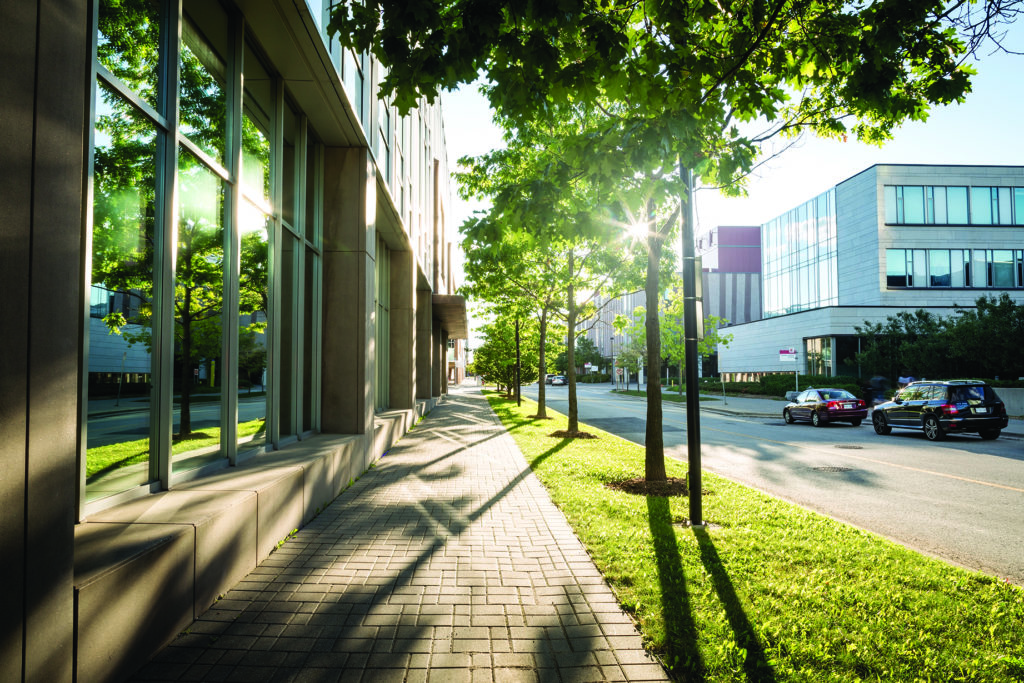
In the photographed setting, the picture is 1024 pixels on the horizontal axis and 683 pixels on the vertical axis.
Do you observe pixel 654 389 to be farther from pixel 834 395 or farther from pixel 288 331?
pixel 834 395

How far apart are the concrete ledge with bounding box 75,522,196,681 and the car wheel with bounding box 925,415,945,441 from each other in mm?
18343

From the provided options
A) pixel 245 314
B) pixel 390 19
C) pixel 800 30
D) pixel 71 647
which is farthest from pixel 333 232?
pixel 71 647

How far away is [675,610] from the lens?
4008 mm

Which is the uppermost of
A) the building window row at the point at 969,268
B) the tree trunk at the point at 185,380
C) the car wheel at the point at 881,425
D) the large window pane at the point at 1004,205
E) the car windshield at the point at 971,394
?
the large window pane at the point at 1004,205

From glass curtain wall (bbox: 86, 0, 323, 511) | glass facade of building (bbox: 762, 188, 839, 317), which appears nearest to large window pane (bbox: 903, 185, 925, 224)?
glass facade of building (bbox: 762, 188, 839, 317)

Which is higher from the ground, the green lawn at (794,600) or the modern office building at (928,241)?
the modern office building at (928,241)

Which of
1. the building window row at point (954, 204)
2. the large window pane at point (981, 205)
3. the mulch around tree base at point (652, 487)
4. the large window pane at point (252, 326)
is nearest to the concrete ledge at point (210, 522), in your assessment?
the large window pane at point (252, 326)

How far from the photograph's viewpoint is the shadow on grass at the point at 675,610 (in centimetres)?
325

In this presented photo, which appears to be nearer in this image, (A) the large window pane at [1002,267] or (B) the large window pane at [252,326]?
(B) the large window pane at [252,326]

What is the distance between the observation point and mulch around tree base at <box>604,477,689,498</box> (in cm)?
816

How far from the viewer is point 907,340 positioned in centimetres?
3612

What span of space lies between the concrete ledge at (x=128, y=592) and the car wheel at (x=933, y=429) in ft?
60.2

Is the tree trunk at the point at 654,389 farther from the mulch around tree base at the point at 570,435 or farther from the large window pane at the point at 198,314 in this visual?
the mulch around tree base at the point at 570,435

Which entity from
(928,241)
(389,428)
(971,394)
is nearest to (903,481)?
(971,394)
